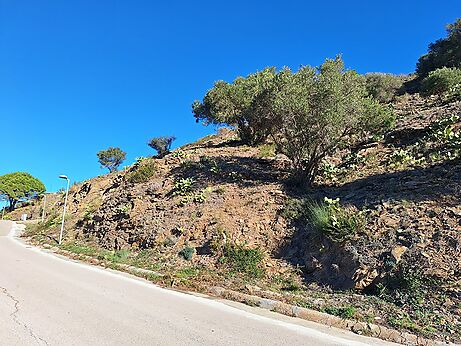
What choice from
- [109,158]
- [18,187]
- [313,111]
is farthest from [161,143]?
[18,187]

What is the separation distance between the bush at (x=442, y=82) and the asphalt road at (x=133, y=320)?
23625 millimetres

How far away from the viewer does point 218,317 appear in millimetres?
6102

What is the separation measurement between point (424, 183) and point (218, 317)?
791cm

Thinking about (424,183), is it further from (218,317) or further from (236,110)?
(236,110)

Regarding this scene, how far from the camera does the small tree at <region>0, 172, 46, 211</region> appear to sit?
2355 inches

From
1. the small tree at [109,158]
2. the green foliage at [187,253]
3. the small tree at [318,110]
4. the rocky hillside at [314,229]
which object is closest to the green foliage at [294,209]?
the rocky hillside at [314,229]

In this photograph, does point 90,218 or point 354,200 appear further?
point 90,218

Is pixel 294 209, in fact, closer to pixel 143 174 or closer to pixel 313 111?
pixel 313 111

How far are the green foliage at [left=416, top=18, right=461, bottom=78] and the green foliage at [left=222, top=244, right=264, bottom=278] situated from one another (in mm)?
31461

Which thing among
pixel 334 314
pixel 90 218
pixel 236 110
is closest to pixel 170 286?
pixel 334 314

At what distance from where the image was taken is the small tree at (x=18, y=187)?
196 feet

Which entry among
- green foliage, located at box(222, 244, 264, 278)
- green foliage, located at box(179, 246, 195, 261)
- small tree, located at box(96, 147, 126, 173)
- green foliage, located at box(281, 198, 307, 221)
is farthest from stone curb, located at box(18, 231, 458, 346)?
small tree, located at box(96, 147, 126, 173)

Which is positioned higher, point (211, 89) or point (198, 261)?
point (211, 89)

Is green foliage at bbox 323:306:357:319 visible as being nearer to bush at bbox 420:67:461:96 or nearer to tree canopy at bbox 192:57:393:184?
tree canopy at bbox 192:57:393:184
